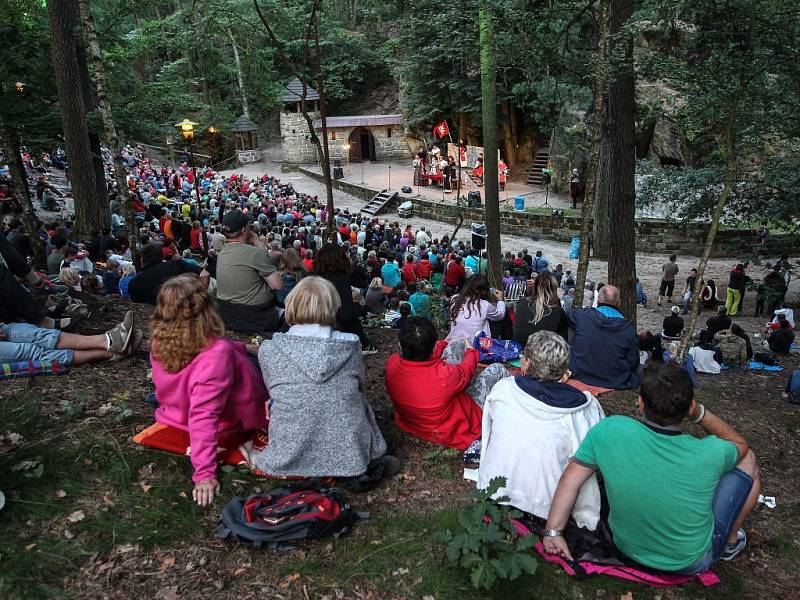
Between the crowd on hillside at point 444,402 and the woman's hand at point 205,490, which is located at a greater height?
the crowd on hillside at point 444,402

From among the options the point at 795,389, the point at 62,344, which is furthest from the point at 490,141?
the point at 62,344

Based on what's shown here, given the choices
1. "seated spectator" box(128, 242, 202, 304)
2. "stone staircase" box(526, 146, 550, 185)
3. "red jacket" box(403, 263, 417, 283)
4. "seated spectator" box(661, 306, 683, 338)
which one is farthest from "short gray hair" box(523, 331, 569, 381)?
"stone staircase" box(526, 146, 550, 185)

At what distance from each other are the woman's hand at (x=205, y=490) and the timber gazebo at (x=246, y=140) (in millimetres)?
37170

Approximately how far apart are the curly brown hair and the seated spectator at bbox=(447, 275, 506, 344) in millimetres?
3114

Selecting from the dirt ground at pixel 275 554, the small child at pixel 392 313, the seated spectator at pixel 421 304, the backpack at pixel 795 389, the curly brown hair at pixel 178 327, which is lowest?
the backpack at pixel 795 389

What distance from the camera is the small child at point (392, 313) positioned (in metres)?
8.96

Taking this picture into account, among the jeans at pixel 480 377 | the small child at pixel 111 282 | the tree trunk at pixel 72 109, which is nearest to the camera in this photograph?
the jeans at pixel 480 377

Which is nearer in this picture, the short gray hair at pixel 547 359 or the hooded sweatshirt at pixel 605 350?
the short gray hair at pixel 547 359

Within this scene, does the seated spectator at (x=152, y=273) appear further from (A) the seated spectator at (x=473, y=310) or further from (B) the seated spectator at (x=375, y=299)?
(B) the seated spectator at (x=375, y=299)

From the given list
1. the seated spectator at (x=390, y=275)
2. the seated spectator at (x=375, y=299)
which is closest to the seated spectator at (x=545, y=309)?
the seated spectator at (x=375, y=299)

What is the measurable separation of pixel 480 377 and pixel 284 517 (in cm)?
184

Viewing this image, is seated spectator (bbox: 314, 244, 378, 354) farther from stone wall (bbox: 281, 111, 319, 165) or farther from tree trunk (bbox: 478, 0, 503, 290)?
stone wall (bbox: 281, 111, 319, 165)

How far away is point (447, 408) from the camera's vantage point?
390cm

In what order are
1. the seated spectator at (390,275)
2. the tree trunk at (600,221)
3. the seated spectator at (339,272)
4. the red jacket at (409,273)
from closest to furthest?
the seated spectator at (339,272), the seated spectator at (390,275), the red jacket at (409,273), the tree trunk at (600,221)
